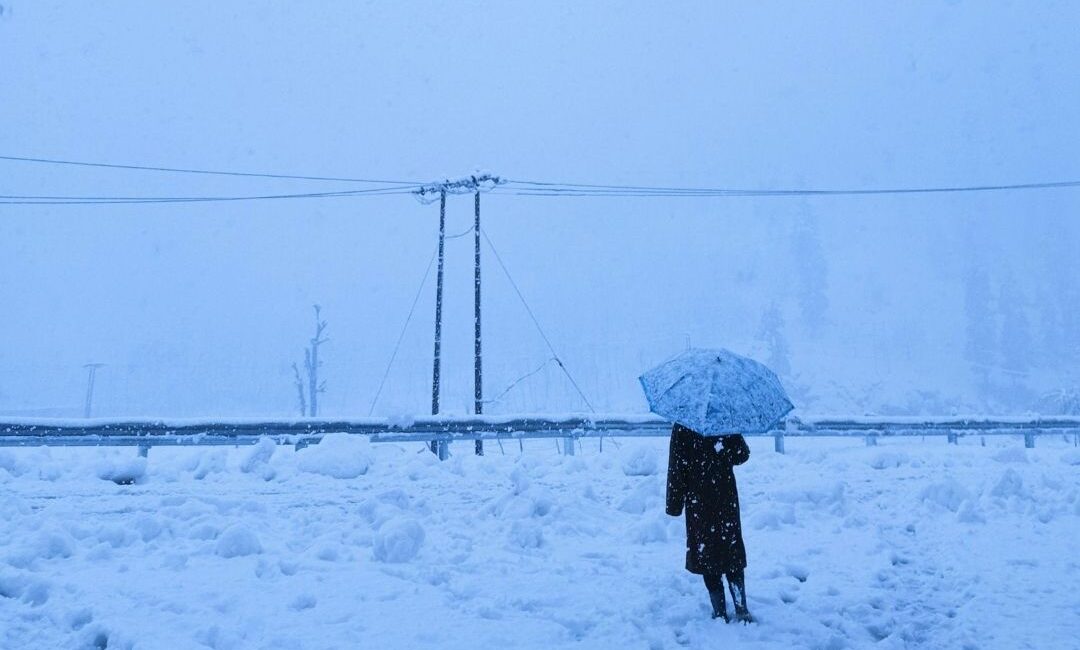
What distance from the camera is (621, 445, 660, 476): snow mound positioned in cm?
1142

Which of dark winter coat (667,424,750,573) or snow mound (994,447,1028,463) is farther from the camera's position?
snow mound (994,447,1028,463)

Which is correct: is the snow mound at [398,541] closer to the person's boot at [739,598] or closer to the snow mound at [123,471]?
the person's boot at [739,598]

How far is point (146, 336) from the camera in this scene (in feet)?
536

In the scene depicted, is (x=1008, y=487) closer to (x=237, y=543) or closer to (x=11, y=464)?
(x=237, y=543)

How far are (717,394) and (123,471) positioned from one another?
368 inches

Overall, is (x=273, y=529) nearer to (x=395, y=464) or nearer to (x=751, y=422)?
(x=395, y=464)

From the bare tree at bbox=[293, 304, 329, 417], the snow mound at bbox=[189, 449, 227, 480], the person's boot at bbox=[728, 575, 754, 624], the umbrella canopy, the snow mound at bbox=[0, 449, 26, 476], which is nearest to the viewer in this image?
the umbrella canopy

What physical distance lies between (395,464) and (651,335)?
112 metres

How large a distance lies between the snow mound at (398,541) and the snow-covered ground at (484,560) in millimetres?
22

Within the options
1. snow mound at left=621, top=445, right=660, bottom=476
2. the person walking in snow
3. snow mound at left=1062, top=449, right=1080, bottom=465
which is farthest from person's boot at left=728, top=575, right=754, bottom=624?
snow mound at left=1062, top=449, right=1080, bottom=465

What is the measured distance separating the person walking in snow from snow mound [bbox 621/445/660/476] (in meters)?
6.10

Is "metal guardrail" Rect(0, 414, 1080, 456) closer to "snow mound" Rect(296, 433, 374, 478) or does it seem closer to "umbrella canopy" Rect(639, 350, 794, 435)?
"snow mound" Rect(296, 433, 374, 478)

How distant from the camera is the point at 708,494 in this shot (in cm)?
527

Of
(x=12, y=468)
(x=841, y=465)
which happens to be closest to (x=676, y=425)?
(x=841, y=465)
